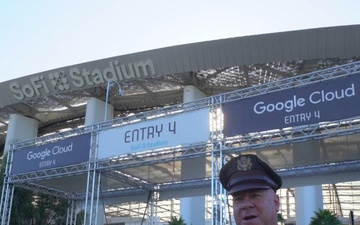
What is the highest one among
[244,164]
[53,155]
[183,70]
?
[183,70]

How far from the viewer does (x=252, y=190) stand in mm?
1702

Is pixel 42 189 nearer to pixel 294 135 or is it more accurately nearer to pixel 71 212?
pixel 71 212

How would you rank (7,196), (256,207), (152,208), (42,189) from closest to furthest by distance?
(256,207) < (7,196) < (152,208) < (42,189)

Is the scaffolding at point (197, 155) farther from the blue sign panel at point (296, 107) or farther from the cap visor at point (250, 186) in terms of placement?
the cap visor at point (250, 186)

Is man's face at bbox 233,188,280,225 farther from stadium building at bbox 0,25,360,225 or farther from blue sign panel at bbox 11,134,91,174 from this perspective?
blue sign panel at bbox 11,134,91,174

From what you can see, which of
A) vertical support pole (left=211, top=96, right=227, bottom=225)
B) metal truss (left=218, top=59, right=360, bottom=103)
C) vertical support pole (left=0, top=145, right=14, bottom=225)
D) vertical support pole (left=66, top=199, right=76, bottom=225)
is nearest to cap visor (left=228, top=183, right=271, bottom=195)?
metal truss (left=218, top=59, right=360, bottom=103)

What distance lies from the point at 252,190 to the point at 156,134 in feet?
45.4

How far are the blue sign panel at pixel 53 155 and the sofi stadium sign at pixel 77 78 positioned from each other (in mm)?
10227

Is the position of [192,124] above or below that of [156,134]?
above

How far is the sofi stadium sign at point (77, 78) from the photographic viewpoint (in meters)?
27.8

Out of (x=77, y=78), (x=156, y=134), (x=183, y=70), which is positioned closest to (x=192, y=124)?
(x=156, y=134)

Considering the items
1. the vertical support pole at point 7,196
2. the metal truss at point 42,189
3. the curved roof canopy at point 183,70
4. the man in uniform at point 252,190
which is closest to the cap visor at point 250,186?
the man in uniform at point 252,190

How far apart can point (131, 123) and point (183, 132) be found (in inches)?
87.5

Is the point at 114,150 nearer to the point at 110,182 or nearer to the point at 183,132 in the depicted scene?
the point at 183,132
